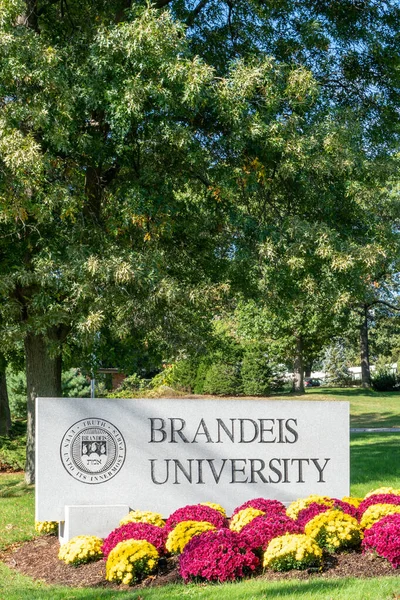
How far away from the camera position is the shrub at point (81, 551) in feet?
25.1

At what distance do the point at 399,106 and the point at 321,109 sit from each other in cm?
167

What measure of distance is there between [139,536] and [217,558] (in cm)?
119

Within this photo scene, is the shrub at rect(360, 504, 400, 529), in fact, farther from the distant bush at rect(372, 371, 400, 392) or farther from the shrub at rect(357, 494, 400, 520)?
the distant bush at rect(372, 371, 400, 392)

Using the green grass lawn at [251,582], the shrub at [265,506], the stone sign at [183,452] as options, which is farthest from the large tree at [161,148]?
the shrub at [265,506]

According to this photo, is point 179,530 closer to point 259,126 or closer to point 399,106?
point 259,126

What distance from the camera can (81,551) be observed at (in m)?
7.67

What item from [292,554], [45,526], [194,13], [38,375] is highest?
[194,13]

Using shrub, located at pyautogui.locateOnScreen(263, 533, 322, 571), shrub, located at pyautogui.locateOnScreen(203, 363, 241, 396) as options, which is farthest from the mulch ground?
shrub, located at pyautogui.locateOnScreen(203, 363, 241, 396)

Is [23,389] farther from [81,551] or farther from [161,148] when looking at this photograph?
[81,551]

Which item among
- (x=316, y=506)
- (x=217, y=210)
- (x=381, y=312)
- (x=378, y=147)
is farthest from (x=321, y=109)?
(x=381, y=312)

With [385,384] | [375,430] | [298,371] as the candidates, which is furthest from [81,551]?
[385,384]

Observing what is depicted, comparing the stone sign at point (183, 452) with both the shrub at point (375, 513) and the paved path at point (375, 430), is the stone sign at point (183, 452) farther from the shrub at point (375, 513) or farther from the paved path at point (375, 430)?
the paved path at point (375, 430)

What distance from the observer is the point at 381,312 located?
48.8 meters

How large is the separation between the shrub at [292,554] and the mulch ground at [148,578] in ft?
0.22
